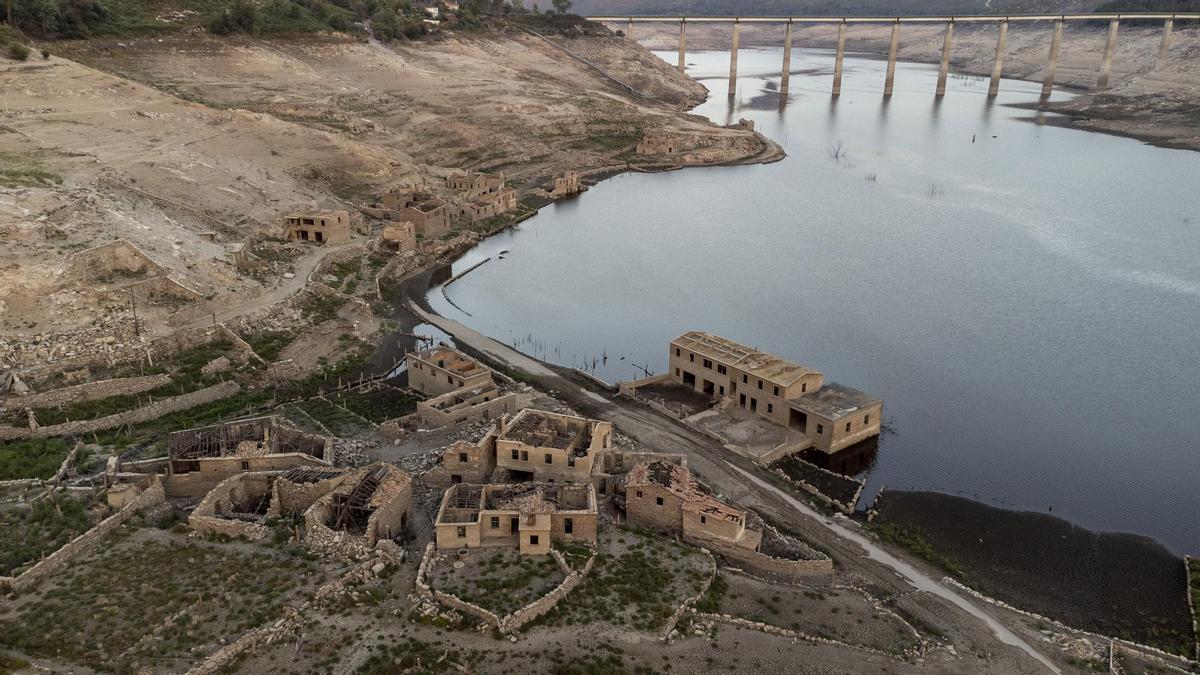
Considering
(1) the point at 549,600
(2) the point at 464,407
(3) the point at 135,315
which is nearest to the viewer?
(1) the point at 549,600

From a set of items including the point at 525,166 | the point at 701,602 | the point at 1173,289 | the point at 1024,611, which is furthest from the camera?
the point at 525,166

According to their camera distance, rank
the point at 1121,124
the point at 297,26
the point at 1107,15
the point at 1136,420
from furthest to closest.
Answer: the point at 1107,15, the point at 1121,124, the point at 297,26, the point at 1136,420

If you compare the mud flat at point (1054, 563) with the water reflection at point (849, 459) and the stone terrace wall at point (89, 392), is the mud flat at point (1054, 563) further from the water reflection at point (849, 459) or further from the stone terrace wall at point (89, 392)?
the stone terrace wall at point (89, 392)

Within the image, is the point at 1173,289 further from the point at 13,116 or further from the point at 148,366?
the point at 13,116

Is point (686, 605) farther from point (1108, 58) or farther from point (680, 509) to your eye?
point (1108, 58)

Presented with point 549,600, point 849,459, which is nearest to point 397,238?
point 849,459

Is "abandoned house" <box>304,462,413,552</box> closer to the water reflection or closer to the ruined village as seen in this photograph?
the ruined village

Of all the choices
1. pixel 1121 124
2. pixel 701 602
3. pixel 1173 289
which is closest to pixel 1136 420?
pixel 1173 289
